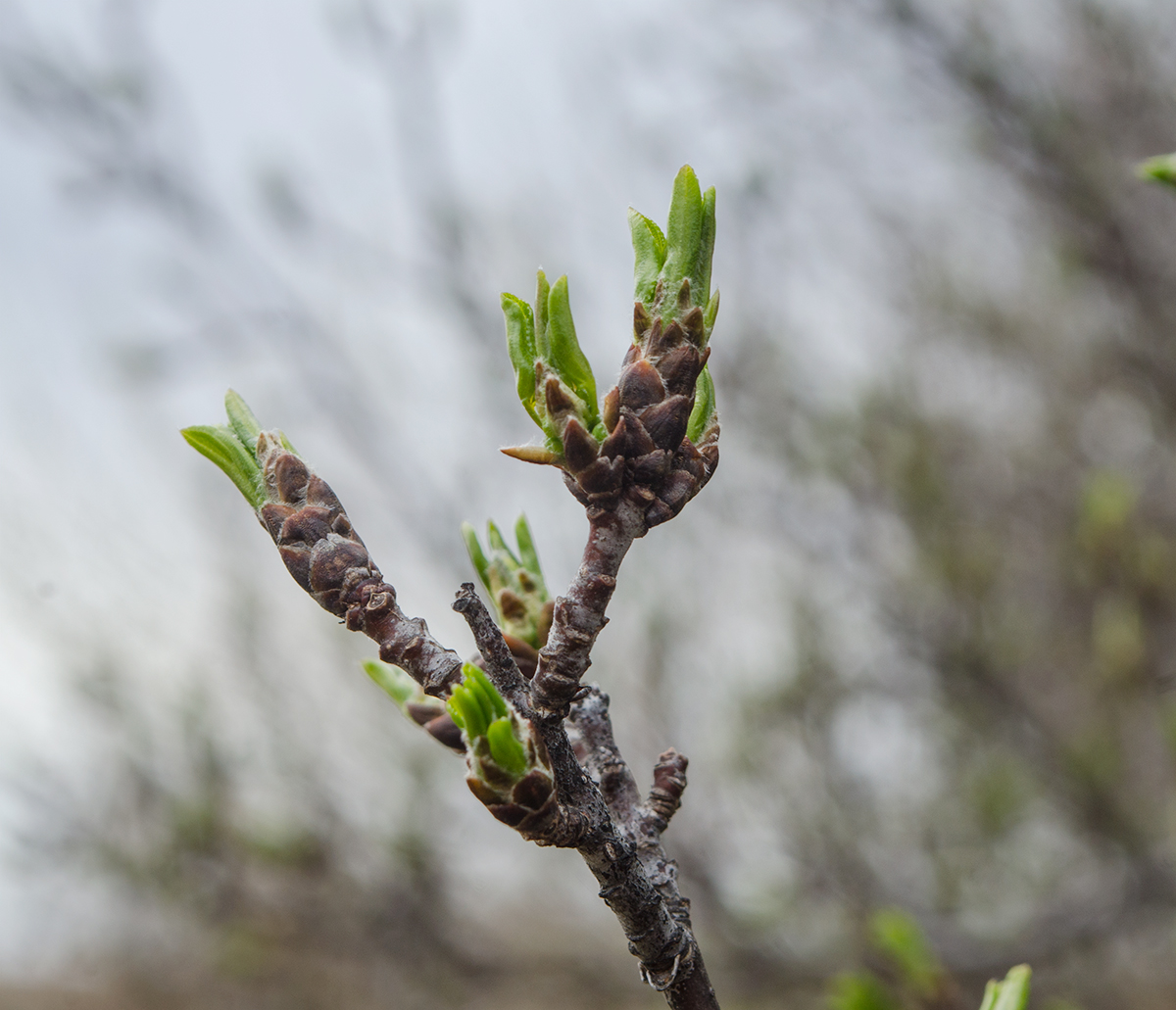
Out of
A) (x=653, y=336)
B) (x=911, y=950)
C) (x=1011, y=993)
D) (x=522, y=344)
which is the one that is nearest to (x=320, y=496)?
(x=522, y=344)

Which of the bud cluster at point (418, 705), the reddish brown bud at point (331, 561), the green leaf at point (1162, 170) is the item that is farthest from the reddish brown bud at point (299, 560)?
the green leaf at point (1162, 170)

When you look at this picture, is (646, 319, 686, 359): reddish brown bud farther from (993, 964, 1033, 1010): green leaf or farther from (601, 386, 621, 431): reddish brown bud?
(993, 964, 1033, 1010): green leaf

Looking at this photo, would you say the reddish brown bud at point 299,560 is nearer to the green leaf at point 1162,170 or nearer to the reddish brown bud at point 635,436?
the reddish brown bud at point 635,436

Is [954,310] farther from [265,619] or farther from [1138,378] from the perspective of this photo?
[265,619]

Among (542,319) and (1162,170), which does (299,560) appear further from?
(1162,170)

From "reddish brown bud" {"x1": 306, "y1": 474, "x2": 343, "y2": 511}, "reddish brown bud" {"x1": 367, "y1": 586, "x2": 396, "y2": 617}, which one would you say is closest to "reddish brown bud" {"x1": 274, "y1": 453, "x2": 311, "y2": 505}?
"reddish brown bud" {"x1": 306, "y1": 474, "x2": 343, "y2": 511}
